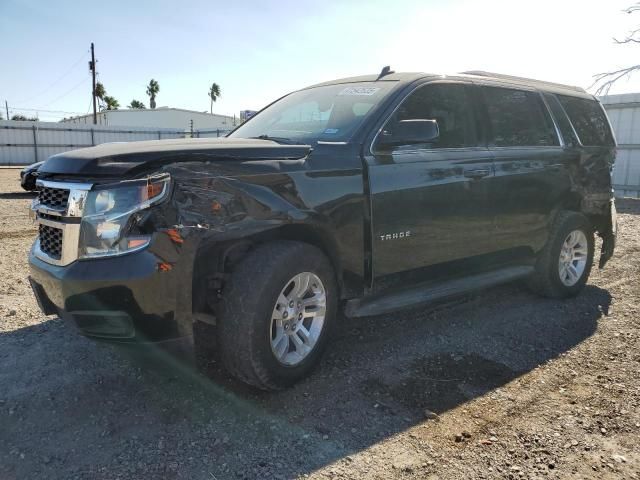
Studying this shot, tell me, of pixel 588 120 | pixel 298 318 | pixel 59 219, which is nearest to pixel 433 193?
pixel 298 318

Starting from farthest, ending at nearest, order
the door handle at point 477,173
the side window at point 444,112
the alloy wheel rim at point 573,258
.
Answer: the alloy wheel rim at point 573,258 < the door handle at point 477,173 < the side window at point 444,112

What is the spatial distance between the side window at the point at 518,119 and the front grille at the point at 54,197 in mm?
3366

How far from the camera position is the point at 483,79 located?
14.9 ft

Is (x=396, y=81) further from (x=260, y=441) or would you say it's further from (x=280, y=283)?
(x=260, y=441)

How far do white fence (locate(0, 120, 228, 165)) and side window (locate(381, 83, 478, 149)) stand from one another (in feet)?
87.7

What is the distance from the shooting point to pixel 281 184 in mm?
3115

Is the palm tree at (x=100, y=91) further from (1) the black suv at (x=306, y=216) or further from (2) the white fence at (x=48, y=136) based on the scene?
(1) the black suv at (x=306, y=216)

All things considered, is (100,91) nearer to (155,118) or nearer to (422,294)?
(155,118)

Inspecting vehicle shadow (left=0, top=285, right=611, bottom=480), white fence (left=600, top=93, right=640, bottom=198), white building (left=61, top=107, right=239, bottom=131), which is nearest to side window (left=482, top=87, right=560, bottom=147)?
vehicle shadow (left=0, top=285, right=611, bottom=480)

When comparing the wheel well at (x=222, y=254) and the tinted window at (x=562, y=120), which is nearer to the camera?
the wheel well at (x=222, y=254)

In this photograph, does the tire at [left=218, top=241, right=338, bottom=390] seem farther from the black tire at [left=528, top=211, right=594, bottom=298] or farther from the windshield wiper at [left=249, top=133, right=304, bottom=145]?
the black tire at [left=528, top=211, right=594, bottom=298]

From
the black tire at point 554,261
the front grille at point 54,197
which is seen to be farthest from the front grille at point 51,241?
the black tire at point 554,261

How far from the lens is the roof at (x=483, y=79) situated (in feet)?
13.3

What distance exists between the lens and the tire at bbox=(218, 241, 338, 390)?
9.62ft
